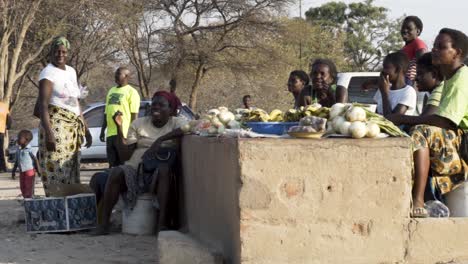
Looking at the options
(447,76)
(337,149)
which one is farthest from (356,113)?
(447,76)

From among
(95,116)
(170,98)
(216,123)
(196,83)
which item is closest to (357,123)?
(216,123)

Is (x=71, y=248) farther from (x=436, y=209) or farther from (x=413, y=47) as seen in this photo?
(x=413, y=47)

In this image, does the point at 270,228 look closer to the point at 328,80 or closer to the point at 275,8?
the point at 328,80

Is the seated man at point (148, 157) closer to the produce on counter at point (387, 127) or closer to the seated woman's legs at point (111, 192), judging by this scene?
the seated woman's legs at point (111, 192)

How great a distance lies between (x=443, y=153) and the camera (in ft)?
19.0

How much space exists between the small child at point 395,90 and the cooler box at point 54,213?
2788 millimetres

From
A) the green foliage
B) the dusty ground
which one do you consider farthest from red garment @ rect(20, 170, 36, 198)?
the green foliage

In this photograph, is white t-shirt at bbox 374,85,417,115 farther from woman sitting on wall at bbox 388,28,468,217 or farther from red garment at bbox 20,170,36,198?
red garment at bbox 20,170,36,198

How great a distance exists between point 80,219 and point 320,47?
110 ft

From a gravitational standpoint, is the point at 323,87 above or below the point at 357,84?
below

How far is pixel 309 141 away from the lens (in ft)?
17.2

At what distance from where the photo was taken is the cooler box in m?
7.54

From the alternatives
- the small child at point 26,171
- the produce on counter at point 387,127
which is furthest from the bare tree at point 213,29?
the produce on counter at point 387,127

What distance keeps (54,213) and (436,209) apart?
3.49 m
